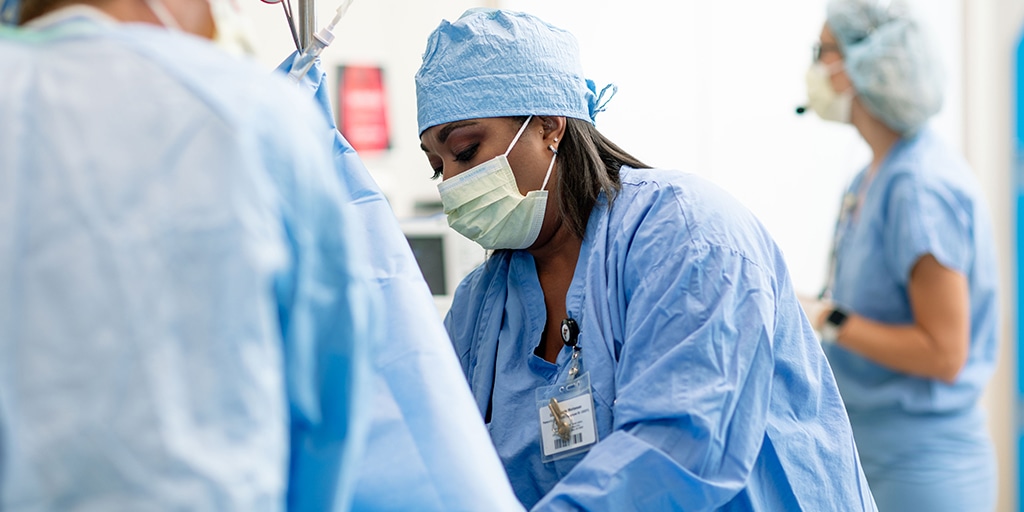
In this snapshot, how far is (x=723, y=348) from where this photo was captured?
1091 mm

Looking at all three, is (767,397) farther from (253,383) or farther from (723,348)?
(253,383)

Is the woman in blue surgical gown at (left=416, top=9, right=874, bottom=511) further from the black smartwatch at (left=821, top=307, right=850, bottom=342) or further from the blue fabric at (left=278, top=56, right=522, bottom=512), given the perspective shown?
the black smartwatch at (left=821, top=307, right=850, bottom=342)

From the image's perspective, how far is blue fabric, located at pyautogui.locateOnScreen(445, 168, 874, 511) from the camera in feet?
3.50

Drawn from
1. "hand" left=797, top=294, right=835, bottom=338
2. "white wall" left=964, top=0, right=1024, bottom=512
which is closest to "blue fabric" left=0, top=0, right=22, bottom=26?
"hand" left=797, top=294, right=835, bottom=338

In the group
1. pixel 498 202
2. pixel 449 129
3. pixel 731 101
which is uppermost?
pixel 449 129

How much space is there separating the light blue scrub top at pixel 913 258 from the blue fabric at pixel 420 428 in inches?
57.8

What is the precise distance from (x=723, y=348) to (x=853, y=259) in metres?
1.27

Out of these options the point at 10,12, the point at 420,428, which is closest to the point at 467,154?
the point at 420,428

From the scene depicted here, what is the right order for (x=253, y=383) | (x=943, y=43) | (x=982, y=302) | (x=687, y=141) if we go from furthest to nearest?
1. (x=943, y=43)
2. (x=687, y=141)
3. (x=982, y=302)
4. (x=253, y=383)

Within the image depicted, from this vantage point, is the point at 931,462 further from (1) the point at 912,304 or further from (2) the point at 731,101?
(2) the point at 731,101

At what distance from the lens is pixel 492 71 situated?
1431mm

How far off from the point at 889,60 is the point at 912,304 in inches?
25.2

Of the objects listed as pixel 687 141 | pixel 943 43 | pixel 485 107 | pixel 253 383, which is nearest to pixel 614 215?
pixel 485 107

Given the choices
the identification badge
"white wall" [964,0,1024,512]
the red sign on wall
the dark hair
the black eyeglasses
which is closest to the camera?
the identification badge
